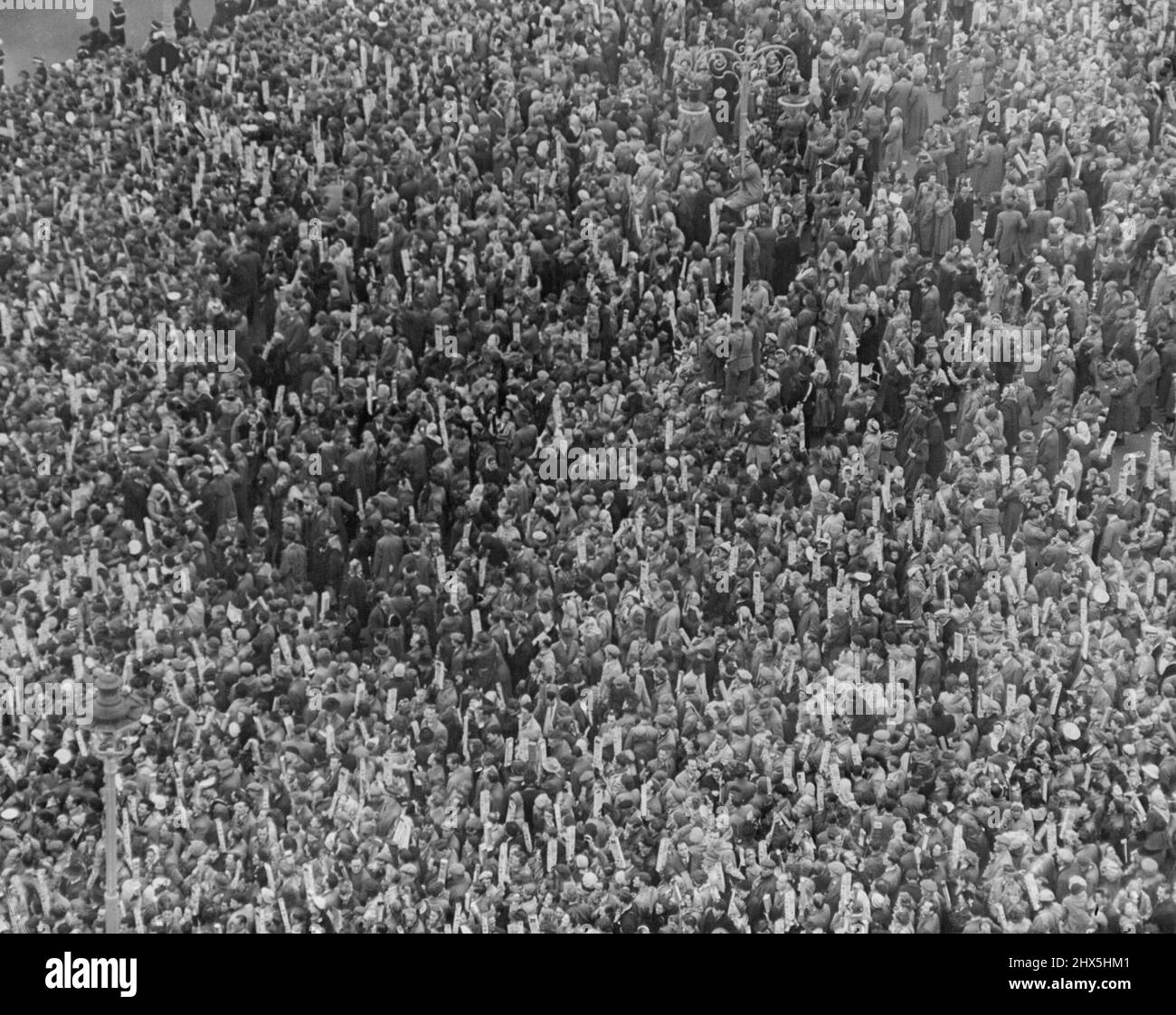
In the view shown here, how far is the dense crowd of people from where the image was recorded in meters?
16.5

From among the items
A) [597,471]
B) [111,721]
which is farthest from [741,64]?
[111,721]

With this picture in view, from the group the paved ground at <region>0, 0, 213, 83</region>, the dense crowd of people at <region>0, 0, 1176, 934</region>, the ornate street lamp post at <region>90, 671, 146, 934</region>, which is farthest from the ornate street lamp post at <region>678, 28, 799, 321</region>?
the ornate street lamp post at <region>90, 671, 146, 934</region>

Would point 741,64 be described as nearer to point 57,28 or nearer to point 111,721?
point 57,28

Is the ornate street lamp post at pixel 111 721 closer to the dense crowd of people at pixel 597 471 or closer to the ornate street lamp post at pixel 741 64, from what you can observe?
the dense crowd of people at pixel 597 471

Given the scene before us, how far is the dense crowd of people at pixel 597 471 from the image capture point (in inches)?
651

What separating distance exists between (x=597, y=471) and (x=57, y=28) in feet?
18.4

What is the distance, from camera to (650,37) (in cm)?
1791

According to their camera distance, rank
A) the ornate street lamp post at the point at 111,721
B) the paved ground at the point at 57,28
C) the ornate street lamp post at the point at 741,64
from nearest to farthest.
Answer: the ornate street lamp post at the point at 111,721 → the paved ground at the point at 57,28 → the ornate street lamp post at the point at 741,64

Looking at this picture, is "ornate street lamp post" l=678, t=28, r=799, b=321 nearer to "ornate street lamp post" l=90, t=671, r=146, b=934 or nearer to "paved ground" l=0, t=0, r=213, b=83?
"paved ground" l=0, t=0, r=213, b=83

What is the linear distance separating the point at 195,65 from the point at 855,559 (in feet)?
21.8

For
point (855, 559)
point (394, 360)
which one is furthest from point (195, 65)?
point (855, 559)

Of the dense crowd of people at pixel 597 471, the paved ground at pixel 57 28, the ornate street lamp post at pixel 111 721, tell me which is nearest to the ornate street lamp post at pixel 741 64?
the dense crowd of people at pixel 597 471

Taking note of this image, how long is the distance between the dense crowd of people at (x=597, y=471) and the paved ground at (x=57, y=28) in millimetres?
133

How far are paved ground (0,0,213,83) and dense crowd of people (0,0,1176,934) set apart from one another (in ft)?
0.44
